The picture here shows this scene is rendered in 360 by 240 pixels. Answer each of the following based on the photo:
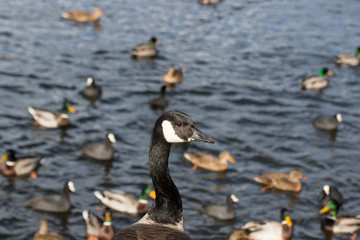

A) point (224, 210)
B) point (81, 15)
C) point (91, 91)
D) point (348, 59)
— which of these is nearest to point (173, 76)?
point (91, 91)

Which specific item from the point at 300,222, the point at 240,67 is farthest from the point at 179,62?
the point at 300,222

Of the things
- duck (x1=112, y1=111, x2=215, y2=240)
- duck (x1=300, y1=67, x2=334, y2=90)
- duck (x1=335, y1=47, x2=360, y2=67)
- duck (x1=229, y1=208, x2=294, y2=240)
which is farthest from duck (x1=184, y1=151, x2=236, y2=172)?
duck (x1=335, y1=47, x2=360, y2=67)

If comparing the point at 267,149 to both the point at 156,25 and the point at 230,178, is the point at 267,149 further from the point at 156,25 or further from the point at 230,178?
the point at 156,25

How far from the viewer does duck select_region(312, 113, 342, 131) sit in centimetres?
1978

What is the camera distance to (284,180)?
53.9 ft

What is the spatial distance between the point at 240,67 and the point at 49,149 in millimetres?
9466

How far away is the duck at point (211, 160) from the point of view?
17094mm

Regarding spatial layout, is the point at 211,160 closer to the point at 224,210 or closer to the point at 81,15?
the point at 224,210

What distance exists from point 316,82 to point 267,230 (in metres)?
9.29

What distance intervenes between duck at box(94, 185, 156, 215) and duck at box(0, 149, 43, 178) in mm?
2078

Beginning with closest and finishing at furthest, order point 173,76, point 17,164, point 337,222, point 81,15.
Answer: point 337,222 → point 17,164 → point 173,76 → point 81,15

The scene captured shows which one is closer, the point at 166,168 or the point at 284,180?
the point at 166,168

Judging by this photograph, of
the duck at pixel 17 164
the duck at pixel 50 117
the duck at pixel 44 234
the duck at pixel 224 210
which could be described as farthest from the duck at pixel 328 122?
the duck at pixel 44 234

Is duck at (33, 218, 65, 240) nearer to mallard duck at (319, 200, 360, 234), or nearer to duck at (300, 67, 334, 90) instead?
mallard duck at (319, 200, 360, 234)
